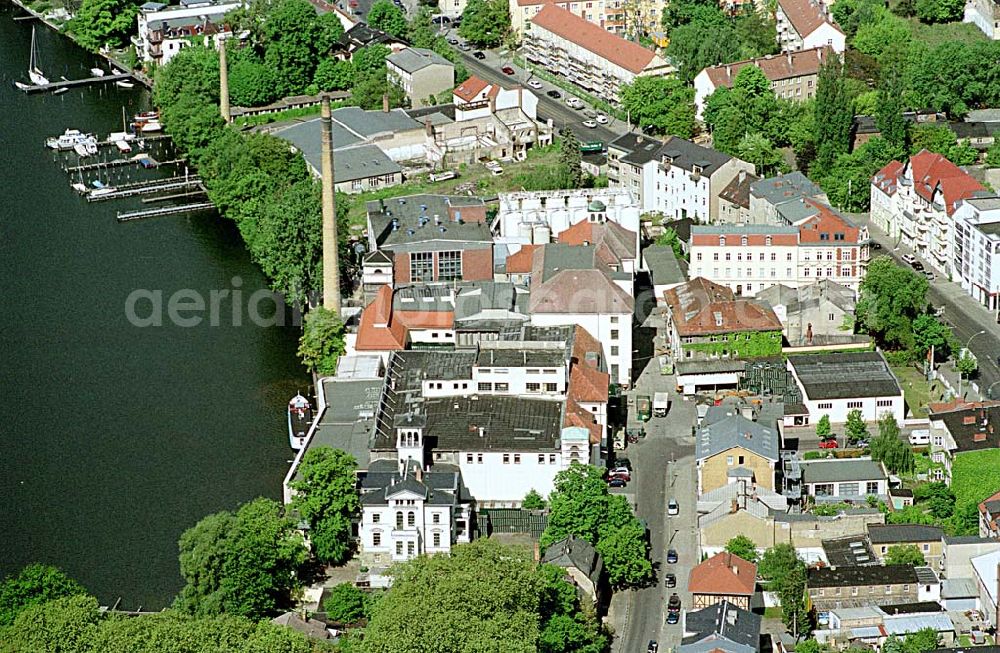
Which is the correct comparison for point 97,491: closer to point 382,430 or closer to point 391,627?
point 382,430

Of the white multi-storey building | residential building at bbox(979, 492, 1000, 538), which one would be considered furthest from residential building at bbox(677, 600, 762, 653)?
the white multi-storey building

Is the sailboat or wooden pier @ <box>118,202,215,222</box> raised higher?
the sailboat

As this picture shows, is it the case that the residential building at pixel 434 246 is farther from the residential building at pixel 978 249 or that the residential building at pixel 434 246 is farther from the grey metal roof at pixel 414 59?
the grey metal roof at pixel 414 59

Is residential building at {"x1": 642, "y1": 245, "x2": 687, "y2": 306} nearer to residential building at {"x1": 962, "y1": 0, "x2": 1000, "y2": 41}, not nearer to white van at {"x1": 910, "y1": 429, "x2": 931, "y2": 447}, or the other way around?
white van at {"x1": 910, "y1": 429, "x2": 931, "y2": 447}

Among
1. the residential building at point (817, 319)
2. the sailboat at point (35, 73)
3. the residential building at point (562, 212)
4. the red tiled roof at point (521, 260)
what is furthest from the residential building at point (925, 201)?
the sailboat at point (35, 73)

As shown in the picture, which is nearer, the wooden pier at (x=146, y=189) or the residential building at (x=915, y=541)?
the residential building at (x=915, y=541)

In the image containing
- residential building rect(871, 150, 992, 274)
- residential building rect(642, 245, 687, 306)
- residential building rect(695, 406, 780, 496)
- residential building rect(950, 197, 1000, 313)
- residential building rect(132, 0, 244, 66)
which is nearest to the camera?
residential building rect(695, 406, 780, 496)
